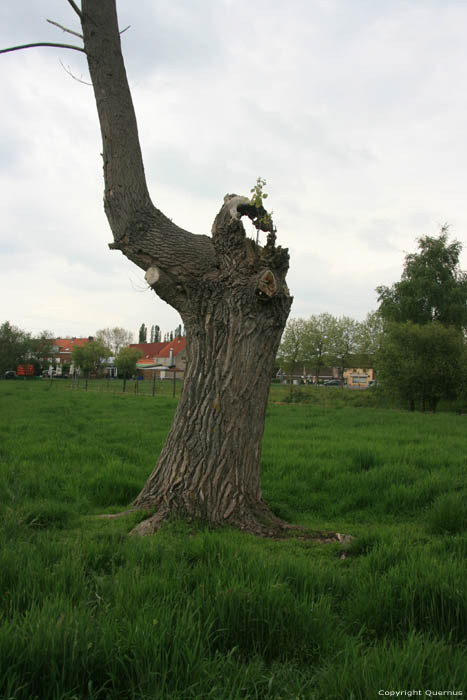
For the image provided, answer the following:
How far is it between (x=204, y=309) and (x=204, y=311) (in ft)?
0.07

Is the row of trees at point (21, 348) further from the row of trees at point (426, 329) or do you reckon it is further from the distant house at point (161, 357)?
the row of trees at point (426, 329)

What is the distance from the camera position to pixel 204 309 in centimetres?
484

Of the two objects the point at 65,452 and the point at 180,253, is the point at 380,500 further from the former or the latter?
the point at 65,452

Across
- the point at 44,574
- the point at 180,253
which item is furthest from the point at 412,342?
the point at 44,574

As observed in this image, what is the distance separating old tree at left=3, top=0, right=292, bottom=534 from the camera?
4469 millimetres

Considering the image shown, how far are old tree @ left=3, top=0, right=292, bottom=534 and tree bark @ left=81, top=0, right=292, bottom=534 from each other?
0.01 metres

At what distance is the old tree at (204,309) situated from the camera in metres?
4.47

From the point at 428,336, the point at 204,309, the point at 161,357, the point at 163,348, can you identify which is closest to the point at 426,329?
the point at 428,336

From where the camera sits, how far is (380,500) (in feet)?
19.6

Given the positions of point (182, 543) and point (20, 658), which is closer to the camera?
point (20, 658)

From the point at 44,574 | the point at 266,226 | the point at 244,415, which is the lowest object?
the point at 44,574

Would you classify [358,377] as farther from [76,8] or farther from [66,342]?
[76,8]

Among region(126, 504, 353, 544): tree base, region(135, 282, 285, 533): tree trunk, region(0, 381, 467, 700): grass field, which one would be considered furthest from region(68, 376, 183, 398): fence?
region(0, 381, 467, 700): grass field

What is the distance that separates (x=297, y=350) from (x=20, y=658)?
66347 millimetres
